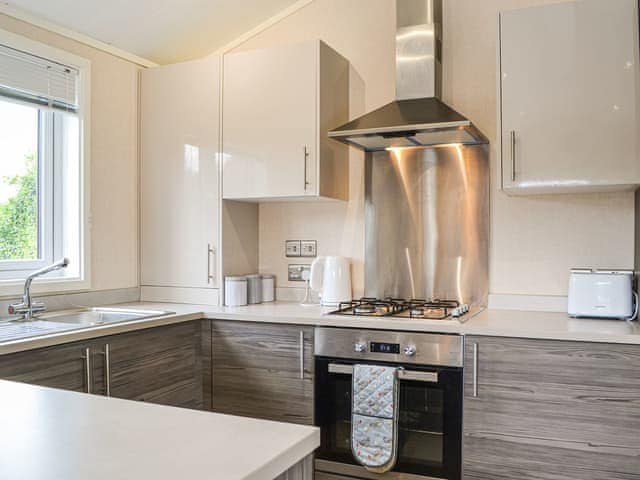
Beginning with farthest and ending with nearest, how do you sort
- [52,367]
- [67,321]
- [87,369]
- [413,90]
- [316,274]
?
[316,274], [413,90], [67,321], [87,369], [52,367]

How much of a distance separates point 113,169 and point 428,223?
167 cm

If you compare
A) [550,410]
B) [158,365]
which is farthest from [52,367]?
[550,410]

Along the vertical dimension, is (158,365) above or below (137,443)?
below

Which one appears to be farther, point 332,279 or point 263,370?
point 332,279

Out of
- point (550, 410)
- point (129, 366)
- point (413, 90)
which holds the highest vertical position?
point (413, 90)

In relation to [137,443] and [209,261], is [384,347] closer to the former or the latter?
[209,261]

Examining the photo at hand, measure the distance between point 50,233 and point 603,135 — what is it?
8.30 ft

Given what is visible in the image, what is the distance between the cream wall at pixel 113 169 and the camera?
2.98 meters

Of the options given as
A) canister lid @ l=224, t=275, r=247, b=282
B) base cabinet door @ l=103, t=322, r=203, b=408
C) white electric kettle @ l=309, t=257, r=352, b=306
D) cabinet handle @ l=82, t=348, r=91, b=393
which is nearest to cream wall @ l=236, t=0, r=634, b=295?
white electric kettle @ l=309, t=257, r=352, b=306

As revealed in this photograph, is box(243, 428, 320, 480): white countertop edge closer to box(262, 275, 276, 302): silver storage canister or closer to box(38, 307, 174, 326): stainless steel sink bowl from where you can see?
box(38, 307, 174, 326): stainless steel sink bowl

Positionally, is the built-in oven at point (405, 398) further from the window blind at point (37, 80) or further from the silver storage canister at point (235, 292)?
the window blind at point (37, 80)

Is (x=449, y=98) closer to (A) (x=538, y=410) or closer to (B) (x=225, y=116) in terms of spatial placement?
(B) (x=225, y=116)

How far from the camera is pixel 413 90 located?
9.16ft

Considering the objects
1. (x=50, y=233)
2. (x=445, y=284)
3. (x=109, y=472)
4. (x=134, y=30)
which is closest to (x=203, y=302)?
(x=50, y=233)
